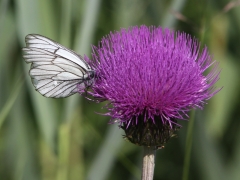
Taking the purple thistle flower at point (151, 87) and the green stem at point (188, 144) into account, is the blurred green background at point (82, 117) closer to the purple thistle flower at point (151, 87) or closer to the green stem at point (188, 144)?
the green stem at point (188, 144)

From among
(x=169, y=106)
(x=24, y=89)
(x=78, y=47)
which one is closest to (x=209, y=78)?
(x=169, y=106)

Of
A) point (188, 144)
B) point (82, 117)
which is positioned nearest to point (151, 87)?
point (188, 144)

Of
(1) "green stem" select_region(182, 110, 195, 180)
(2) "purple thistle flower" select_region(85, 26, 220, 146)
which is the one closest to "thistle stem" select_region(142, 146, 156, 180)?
(2) "purple thistle flower" select_region(85, 26, 220, 146)

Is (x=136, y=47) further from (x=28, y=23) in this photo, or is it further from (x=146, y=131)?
(x=28, y=23)

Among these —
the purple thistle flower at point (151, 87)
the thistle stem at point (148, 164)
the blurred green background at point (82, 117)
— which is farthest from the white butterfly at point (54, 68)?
the thistle stem at point (148, 164)

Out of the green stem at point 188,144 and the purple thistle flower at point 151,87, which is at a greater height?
the purple thistle flower at point 151,87

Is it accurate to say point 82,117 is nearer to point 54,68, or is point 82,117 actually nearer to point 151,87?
point 54,68

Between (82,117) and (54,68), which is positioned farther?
(82,117)
